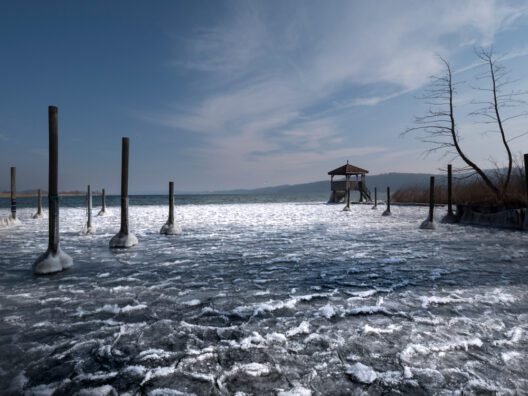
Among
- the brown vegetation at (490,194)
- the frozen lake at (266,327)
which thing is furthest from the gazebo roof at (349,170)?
the frozen lake at (266,327)

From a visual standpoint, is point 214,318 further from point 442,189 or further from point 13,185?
point 442,189

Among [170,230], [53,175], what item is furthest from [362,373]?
[170,230]

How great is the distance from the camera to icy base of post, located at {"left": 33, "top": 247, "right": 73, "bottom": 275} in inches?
246

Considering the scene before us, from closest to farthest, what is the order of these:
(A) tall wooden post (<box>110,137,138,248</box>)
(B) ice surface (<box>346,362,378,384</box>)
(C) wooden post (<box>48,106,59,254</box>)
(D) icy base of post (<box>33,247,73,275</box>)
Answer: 1. (B) ice surface (<box>346,362,378,384</box>)
2. (D) icy base of post (<box>33,247,73,275</box>)
3. (C) wooden post (<box>48,106,59,254</box>)
4. (A) tall wooden post (<box>110,137,138,248</box>)

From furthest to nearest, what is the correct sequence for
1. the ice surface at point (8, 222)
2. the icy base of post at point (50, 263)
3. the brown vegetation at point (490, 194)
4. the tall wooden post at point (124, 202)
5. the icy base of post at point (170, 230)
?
the ice surface at point (8, 222) < the brown vegetation at point (490, 194) < the icy base of post at point (170, 230) < the tall wooden post at point (124, 202) < the icy base of post at point (50, 263)

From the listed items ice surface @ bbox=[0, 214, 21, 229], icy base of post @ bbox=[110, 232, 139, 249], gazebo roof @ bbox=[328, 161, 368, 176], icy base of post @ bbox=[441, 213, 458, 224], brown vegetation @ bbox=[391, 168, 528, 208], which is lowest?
ice surface @ bbox=[0, 214, 21, 229]

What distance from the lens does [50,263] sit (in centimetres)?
635

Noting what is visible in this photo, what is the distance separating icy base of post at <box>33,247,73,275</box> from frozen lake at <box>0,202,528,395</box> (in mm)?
222

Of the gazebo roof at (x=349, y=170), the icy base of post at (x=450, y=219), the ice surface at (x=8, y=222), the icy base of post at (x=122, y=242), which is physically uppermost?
the gazebo roof at (x=349, y=170)

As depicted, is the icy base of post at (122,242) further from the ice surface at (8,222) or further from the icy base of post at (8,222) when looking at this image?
the icy base of post at (8,222)

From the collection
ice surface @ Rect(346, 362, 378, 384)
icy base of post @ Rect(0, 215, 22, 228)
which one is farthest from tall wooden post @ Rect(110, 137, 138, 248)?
icy base of post @ Rect(0, 215, 22, 228)

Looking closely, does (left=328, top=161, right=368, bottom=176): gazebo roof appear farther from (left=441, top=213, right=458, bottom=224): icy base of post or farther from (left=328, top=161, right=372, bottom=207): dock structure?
(left=441, top=213, right=458, bottom=224): icy base of post

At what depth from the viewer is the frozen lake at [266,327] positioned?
8.52 ft

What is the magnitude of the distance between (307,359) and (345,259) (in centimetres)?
507
